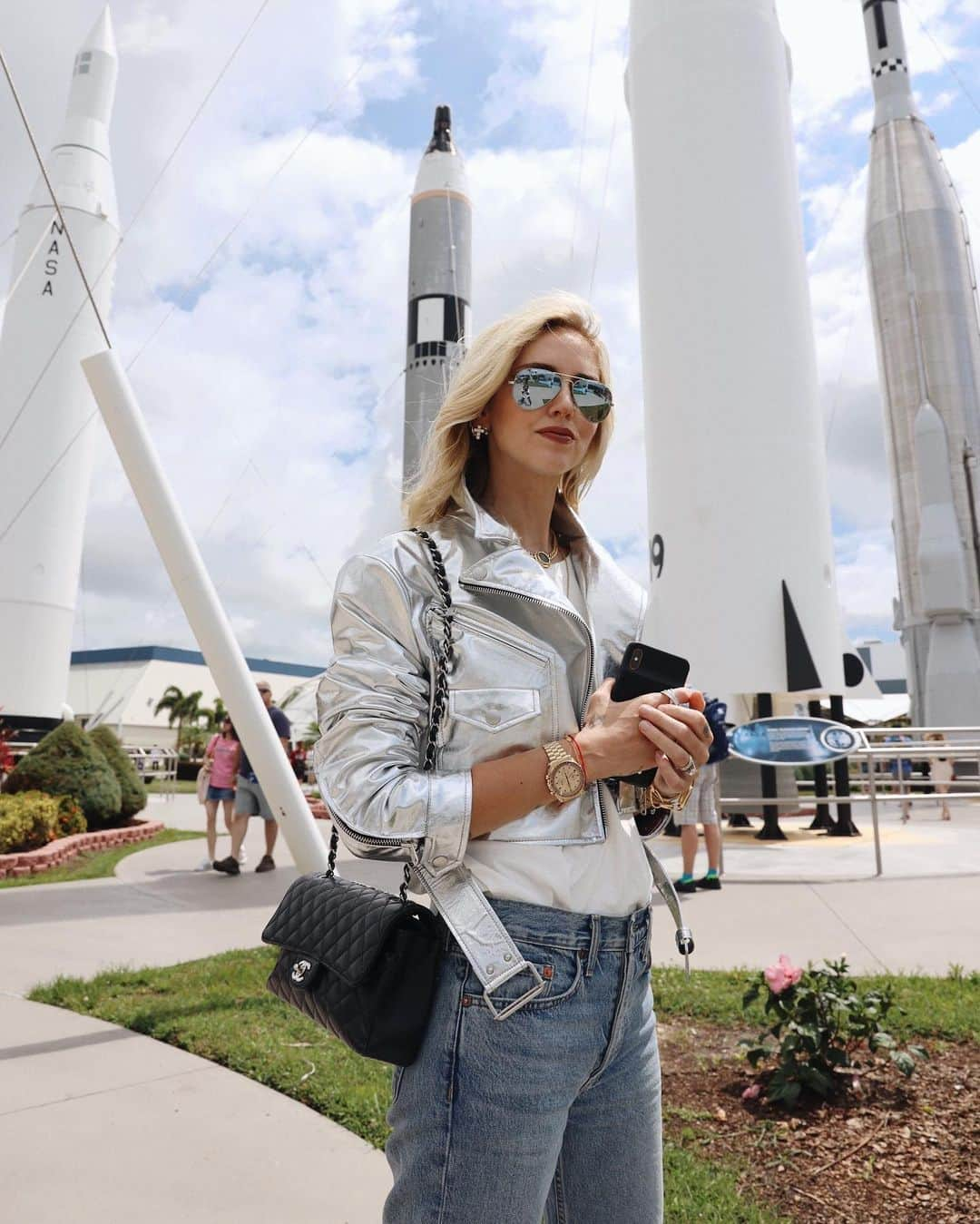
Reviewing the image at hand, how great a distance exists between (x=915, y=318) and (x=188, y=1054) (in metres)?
31.4

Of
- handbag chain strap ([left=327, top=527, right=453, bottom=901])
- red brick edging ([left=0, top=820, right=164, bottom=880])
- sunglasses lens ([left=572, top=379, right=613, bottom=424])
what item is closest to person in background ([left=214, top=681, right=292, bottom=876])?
red brick edging ([left=0, top=820, right=164, bottom=880])

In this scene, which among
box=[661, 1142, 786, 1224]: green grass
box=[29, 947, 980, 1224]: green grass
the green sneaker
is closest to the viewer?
box=[661, 1142, 786, 1224]: green grass

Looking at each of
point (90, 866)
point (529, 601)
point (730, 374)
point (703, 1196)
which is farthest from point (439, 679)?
point (730, 374)

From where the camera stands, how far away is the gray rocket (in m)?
20.3

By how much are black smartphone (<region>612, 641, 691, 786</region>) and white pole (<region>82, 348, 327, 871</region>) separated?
203 inches

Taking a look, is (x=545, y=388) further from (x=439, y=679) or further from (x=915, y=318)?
(x=915, y=318)

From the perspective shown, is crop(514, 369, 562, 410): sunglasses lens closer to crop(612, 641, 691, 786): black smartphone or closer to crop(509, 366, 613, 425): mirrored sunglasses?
crop(509, 366, 613, 425): mirrored sunglasses

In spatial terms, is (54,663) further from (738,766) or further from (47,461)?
(738,766)

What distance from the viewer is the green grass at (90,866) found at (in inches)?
340

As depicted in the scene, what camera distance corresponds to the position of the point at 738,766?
15.0m

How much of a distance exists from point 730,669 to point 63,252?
1836 centimetres

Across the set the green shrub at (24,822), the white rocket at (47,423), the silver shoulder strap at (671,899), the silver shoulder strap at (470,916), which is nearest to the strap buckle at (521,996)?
the silver shoulder strap at (470,916)

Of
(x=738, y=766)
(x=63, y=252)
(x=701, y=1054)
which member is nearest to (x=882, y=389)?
(x=738, y=766)

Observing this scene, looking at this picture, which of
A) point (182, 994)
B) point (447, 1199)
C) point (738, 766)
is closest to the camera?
point (447, 1199)
